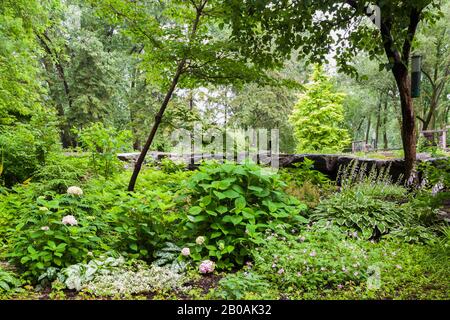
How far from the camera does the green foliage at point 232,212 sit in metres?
3.27

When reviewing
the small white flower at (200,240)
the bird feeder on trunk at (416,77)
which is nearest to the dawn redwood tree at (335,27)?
the bird feeder on trunk at (416,77)

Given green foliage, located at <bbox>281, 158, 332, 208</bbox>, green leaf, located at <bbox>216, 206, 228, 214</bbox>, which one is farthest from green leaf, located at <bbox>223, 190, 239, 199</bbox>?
green foliage, located at <bbox>281, 158, 332, 208</bbox>

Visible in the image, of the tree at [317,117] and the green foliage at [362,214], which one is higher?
the tree at [317,117]

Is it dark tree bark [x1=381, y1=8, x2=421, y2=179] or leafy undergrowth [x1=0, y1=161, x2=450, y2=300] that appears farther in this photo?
dark tree bark [x1=381, y1=8, x2=421, y2=179]

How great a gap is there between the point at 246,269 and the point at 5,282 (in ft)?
6.30

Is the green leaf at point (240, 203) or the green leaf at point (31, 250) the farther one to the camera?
the green leaf at point (240, 203)

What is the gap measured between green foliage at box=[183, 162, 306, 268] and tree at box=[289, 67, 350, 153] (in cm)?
1247

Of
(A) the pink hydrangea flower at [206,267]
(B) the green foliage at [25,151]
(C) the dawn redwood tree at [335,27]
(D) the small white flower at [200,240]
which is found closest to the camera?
(A) the pink hydrangea flower at [206,267]

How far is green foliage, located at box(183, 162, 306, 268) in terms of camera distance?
3273 mm

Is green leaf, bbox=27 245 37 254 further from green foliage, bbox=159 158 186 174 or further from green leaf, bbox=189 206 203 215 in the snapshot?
green foliage, bbox=159 158 186 174

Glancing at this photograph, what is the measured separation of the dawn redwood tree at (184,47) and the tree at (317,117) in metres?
11.1

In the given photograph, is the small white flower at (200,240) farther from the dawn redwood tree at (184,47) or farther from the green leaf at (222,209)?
the dawn redwood tree at (184,47)

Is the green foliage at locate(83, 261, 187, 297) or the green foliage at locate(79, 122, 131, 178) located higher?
the green foliage at locate(79, 122, 131, 178)
